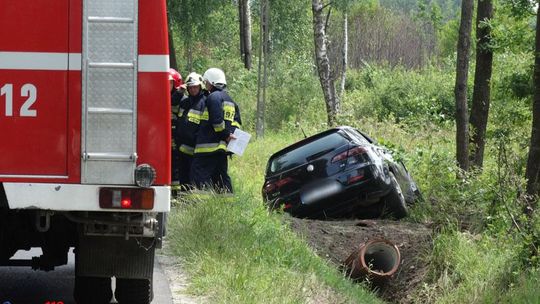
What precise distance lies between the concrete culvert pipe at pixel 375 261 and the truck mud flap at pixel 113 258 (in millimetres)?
6135

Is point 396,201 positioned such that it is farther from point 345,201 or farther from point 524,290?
point 524,290

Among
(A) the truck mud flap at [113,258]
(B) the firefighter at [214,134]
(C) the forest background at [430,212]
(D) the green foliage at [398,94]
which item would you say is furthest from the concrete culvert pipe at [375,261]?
(D) the green foliage at [398,94]

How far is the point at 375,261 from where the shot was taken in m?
13.8

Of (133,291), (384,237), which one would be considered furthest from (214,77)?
(133,291)

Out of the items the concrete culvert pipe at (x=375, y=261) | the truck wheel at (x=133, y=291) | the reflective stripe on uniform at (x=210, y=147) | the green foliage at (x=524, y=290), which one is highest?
the reflective stripe on uniform at (x=210, y=147)

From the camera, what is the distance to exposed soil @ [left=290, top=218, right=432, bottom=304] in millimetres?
13711

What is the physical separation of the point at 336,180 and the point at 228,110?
8.81 feet

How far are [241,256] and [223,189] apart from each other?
352cm

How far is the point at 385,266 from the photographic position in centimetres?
1374

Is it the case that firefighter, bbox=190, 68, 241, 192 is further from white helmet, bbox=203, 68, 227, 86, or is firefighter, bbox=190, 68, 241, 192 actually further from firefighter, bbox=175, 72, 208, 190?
firefighter, bbox=175, 72, 208, 190

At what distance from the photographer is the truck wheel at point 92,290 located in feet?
25.4

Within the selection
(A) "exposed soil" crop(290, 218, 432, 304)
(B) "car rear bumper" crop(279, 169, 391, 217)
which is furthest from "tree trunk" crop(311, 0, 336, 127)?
(A) "exposed soil" crop(290, 218, 432, 304)

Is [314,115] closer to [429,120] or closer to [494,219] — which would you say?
[429,120]

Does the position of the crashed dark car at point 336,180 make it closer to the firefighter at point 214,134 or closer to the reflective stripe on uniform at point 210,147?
the firefighter at point 214,134
